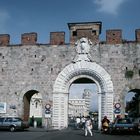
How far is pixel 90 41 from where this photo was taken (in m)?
26.5

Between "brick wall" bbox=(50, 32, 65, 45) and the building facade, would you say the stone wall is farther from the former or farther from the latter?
"brick wall" bbox=(50, 32, 65, 45)

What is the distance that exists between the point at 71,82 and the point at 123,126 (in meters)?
7.22

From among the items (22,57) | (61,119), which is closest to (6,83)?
(22,57)

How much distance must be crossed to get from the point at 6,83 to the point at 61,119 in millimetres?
5482

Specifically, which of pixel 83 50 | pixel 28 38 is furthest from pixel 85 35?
pixel 28 38

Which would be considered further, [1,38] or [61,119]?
[1,38]

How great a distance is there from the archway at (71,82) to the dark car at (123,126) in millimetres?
4059

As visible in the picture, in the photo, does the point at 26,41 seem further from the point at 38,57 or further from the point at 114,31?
the point at 114,31

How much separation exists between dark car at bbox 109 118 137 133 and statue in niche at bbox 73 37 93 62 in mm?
6718

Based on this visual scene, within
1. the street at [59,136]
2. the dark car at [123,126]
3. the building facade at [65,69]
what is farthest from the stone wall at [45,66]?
the street at [59,136]

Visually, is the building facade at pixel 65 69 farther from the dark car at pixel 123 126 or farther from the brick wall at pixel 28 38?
the dark car at pixel 123 126

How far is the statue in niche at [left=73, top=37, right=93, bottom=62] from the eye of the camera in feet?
86.3

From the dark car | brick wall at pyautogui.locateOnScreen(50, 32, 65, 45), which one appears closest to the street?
the dark car

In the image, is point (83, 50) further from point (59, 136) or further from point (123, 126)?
point (59, 136)
